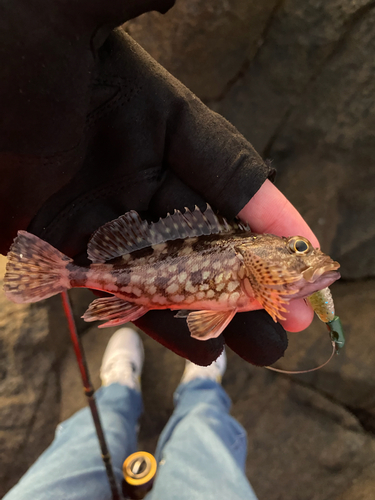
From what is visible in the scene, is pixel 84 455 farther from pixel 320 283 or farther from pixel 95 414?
pixel 320 283

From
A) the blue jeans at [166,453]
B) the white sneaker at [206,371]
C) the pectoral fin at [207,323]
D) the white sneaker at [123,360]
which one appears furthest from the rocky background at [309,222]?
the pectoral fin at [207,323]

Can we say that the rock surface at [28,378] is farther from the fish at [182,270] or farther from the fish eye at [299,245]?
the fish eye at [299,245]

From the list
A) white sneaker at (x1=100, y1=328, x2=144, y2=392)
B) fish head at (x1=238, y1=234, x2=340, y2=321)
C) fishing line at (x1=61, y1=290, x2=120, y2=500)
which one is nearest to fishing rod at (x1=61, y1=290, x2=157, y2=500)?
fishing line at (x1=61, y1=290, x2=120, y2=500)

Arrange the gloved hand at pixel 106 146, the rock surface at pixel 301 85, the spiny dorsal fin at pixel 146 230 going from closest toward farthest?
the gloved hand at pixel 106 146
the spiny dorsal fin at pixel 146 230
the rock surface at pixel 301 85

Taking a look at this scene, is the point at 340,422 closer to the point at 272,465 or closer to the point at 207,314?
the point at 272,465

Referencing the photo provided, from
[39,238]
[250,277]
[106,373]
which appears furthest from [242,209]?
[106,373]

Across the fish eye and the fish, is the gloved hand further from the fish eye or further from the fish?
the fish eye
